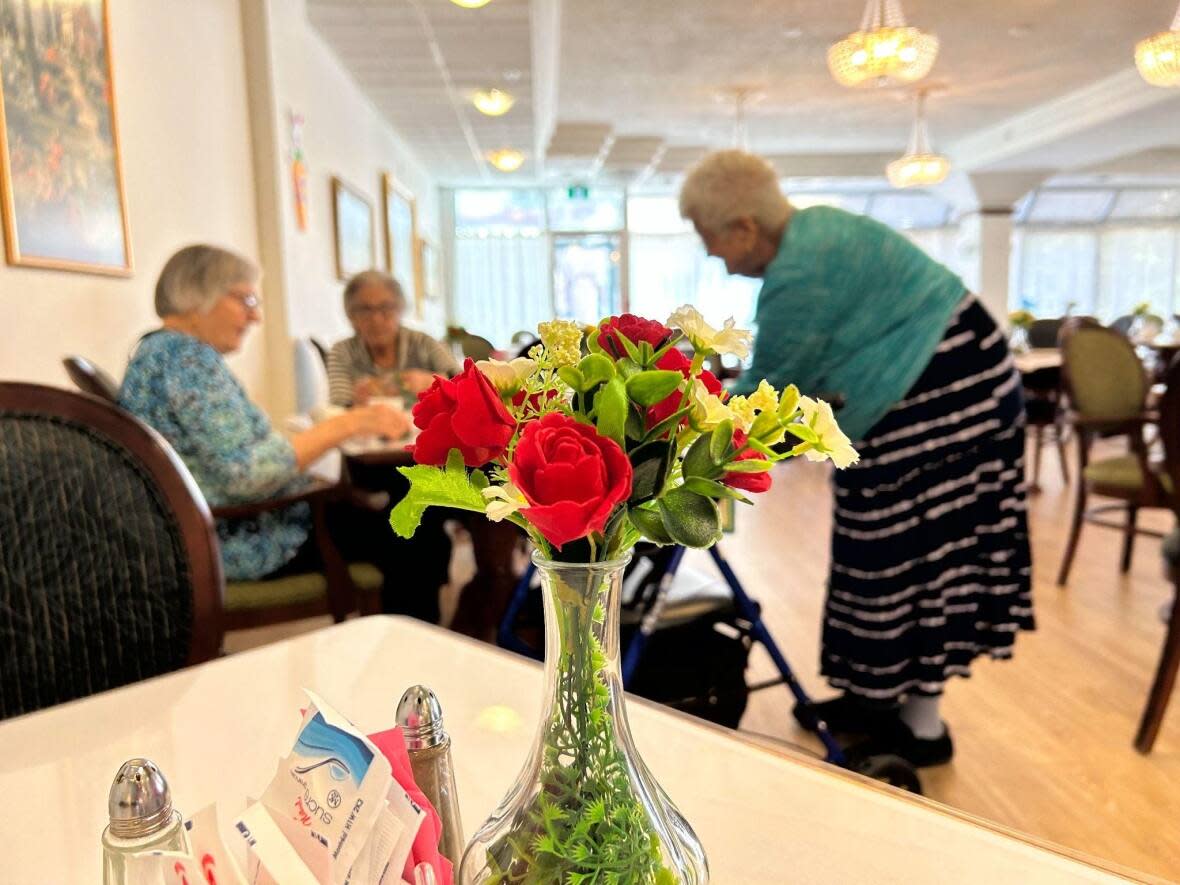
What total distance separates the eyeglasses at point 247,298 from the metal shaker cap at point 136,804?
188 cm

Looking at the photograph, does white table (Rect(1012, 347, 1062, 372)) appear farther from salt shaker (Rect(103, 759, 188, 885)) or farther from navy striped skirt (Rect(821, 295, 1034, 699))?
salt shaker (Rect(103, 759, 188, 885))

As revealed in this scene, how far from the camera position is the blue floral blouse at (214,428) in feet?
5.86

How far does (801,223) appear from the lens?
1.84m

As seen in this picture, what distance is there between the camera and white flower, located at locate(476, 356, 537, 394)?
42 centimetres

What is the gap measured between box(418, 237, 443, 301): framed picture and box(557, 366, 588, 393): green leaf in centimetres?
783

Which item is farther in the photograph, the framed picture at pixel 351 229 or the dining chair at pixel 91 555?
the framed picture at pixel 351 229

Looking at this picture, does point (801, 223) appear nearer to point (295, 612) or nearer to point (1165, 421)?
point (1165, 421)

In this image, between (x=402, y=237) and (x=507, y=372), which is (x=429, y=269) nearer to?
(x=402, y=237)

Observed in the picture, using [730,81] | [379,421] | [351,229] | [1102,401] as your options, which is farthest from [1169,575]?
[730,81]

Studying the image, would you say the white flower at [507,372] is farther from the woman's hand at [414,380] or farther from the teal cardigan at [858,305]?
the woman's hand at [414,380]

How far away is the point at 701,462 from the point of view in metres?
0.40

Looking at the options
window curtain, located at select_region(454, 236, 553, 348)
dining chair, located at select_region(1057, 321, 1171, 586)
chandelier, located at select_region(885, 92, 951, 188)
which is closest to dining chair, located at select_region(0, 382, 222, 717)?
dining chair, located at select_region(1057, 321, 1171, 586)

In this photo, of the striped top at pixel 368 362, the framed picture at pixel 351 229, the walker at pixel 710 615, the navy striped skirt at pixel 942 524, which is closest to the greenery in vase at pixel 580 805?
the walker at pixel 710 615

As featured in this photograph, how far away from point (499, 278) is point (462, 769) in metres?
10.6
